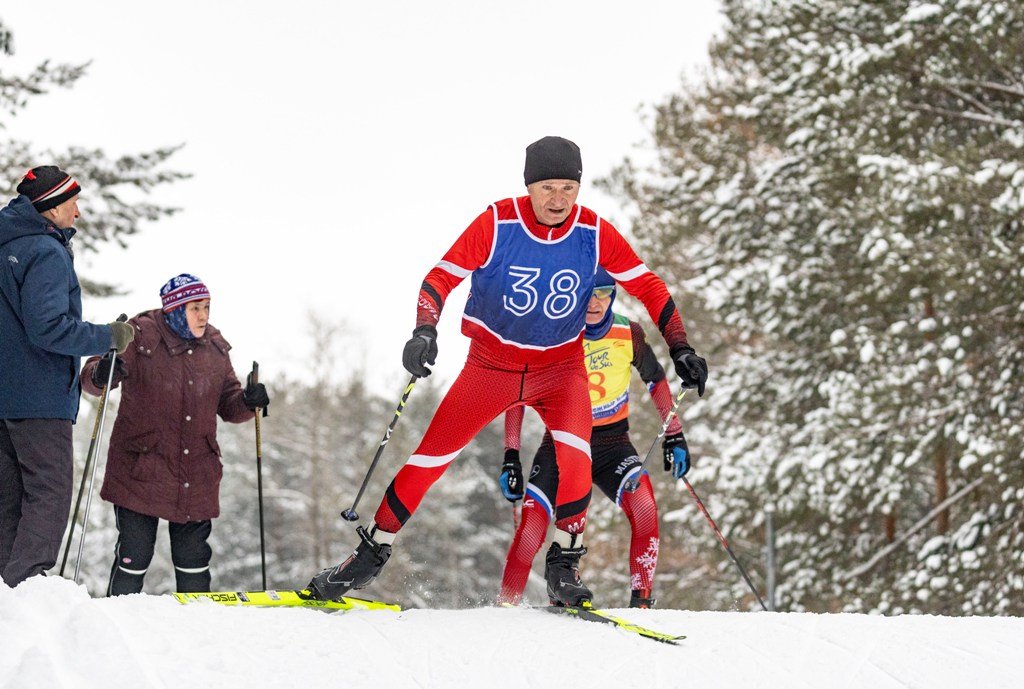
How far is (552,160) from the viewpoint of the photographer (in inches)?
164

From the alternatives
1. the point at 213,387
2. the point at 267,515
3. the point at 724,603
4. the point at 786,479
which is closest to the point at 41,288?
the point at 213,387

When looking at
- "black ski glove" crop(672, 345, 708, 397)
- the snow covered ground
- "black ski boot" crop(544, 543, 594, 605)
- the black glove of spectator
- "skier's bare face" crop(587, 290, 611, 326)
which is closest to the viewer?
the snow covered ground

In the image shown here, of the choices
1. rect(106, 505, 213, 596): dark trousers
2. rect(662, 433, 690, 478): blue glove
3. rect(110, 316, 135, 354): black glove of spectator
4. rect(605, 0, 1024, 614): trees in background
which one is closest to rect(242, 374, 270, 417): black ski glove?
rect(106, 505, 213, 596): dark trousers

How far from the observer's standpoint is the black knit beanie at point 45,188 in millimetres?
4117

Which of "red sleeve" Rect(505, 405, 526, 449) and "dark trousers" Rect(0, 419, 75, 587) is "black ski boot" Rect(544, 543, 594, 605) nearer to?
"red sleeve" Rect(505, 405, 526, 449)

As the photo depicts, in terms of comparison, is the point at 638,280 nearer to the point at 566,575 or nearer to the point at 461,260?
the point at 461,260

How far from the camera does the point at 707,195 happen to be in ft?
45.9

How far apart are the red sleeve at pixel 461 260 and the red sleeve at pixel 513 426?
1.13 meters

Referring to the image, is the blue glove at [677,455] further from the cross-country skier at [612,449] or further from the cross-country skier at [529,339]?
the cross-country skier at [529,339]

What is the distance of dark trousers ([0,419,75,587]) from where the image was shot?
3.85 m

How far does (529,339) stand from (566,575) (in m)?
1.08

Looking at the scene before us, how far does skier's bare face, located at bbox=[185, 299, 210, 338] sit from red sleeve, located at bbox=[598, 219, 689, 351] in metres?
2.10

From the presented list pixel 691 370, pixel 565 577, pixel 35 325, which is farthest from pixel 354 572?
pixel 691 370

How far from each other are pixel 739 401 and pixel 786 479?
2.61 meters
